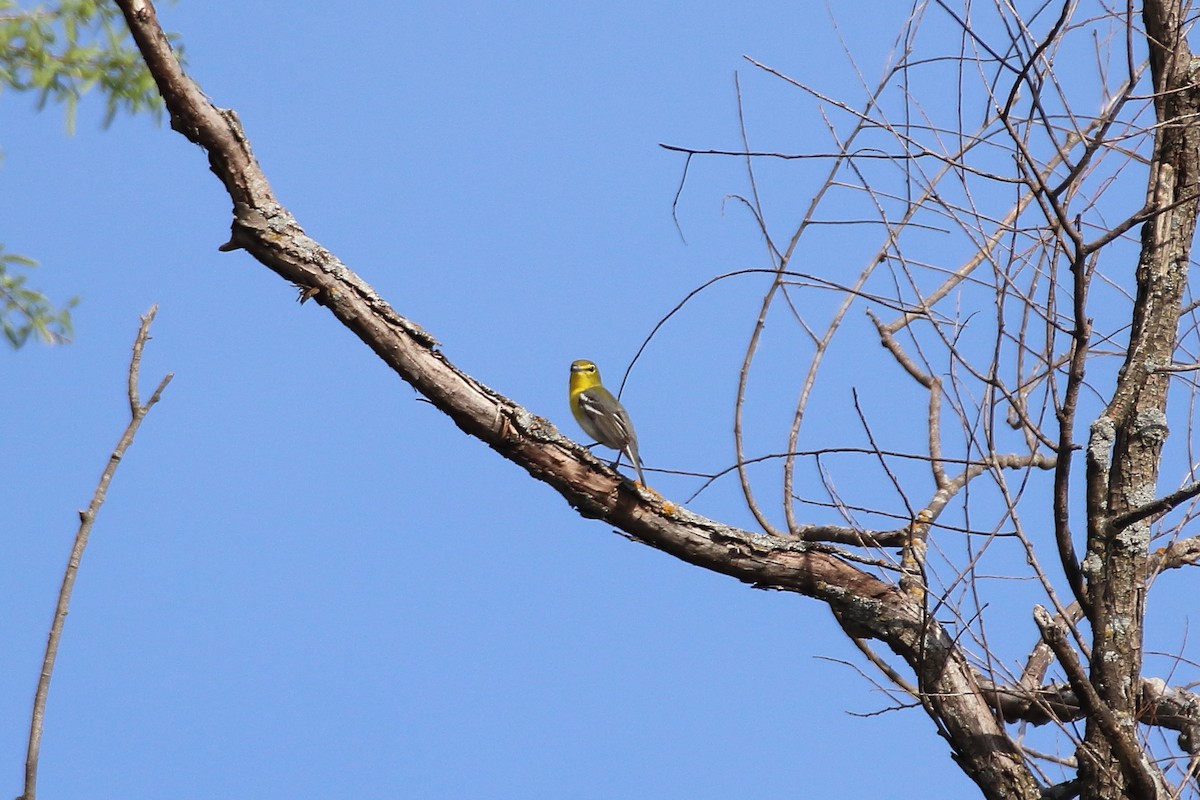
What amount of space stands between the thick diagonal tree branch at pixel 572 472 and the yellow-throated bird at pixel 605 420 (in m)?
1.09

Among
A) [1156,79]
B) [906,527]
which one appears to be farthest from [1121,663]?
[1156,79]

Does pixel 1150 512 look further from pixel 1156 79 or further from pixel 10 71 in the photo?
pixel 10 71

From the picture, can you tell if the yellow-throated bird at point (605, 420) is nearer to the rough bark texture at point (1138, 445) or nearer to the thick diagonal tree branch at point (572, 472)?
the thick diagonal tree branch at point (572, 472)

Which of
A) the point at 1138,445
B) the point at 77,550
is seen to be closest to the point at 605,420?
the point at 1138,445

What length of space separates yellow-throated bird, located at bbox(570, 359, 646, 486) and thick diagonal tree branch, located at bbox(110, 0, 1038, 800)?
3.57 ft

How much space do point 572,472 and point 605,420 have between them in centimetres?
156

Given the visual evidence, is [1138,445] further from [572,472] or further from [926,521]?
[572,472]

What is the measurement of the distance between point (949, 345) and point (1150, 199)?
35.3 inches

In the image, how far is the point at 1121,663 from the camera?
8.73 feet

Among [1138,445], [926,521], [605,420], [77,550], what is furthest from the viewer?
[605,420]

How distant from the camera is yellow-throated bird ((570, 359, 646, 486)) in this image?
4.36 m

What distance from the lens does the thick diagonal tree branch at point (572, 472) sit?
2.79 meters

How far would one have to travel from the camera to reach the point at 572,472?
9.64ft

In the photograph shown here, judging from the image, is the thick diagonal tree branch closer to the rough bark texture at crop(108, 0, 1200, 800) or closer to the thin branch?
the rough bark texture at crop(108, 0, 1200, 800)
